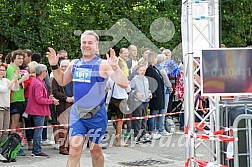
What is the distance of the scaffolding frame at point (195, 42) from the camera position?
7.32m

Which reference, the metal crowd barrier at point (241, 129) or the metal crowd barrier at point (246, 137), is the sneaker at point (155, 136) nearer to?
the metal crowd barrier at point (241, 129)

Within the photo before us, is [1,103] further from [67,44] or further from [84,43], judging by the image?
[67,44]

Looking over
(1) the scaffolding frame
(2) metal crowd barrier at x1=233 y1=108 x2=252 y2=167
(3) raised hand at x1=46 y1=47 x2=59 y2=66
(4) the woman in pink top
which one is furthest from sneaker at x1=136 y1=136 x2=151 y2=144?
(2) metal crowd barrier at x1=233 y1=108 x2=252 y2=167

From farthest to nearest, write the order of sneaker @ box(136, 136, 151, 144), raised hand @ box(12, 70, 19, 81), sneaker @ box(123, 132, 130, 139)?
sneaker @ box(123, 132, 130, 139) → sneaker @ box(136, 136, 151, 144) → raised hand @ box(12, 70, 19, 81)

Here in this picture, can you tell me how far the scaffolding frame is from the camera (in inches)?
288

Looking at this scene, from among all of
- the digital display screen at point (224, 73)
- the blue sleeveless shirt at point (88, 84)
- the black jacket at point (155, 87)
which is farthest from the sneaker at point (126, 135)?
the digital display screen at point (224, 73)

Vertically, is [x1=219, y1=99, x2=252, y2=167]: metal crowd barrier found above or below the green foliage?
below

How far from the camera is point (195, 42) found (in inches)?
311

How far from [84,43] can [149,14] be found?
15.2 meters

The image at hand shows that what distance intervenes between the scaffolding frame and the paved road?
1913 millimetres

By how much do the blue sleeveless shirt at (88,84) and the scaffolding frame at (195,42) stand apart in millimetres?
1186

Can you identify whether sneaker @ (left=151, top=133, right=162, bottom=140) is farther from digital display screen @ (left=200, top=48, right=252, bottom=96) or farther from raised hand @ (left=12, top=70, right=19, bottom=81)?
digital display screen @ (left=200, top=48, right=252, bottom=96)

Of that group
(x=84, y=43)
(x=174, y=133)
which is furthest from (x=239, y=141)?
(x=174, y=133)

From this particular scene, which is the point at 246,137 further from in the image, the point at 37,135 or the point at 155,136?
the point at 155,136
